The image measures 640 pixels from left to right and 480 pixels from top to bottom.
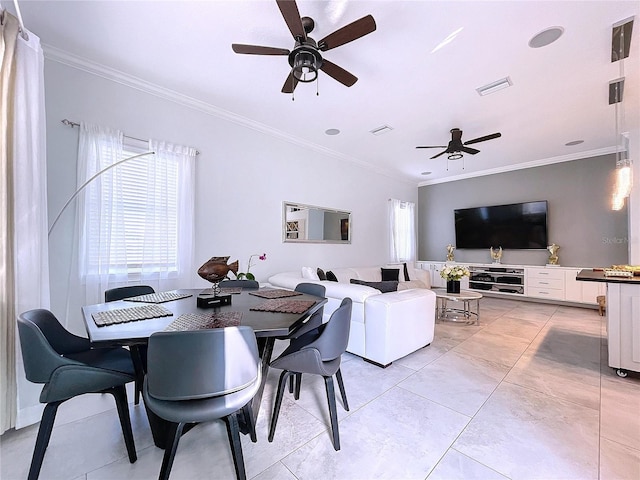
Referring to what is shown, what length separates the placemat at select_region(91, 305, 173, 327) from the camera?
53.9 inches

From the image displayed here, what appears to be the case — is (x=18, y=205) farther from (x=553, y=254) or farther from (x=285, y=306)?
(x=553, y=254)

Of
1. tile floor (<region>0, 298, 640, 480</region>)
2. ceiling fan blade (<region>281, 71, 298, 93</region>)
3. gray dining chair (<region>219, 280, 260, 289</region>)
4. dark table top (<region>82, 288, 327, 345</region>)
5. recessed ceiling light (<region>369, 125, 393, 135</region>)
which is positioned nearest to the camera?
dark table top (<region>82, 288, 327, 345</region>)

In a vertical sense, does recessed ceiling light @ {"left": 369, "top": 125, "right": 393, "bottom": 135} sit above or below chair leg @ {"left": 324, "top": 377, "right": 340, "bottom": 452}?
above

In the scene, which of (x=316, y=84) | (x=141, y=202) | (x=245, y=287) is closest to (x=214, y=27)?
(x=316, y=84)

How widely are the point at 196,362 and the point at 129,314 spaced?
725mm

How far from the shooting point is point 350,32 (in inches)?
73.0

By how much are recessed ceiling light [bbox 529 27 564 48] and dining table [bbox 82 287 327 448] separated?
2.83 m

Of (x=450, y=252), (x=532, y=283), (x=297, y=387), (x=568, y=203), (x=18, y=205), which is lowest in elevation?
(x=297, y=387)

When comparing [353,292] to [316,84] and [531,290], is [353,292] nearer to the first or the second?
[316,84]

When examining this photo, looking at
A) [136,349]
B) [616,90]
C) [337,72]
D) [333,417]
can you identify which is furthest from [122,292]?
[616,90]

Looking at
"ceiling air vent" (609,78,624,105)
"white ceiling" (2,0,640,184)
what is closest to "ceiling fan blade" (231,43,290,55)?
"white ceiling" (2,0,640,184)

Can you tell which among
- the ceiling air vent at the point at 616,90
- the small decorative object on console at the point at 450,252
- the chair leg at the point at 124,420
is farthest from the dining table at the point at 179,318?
the small decorative object on console at the point at 450,252

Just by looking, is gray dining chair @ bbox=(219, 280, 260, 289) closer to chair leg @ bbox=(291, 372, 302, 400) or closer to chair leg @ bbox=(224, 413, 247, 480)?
chair leg @ bbox=(291, 372, 302, 400)

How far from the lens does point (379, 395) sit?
213cm
